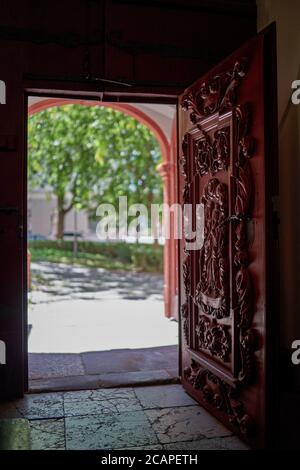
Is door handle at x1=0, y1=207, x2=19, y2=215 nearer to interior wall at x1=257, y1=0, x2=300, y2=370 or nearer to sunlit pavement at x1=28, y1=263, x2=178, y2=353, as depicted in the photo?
interior wall at x1=257, y1=0, x2=300, y2=370

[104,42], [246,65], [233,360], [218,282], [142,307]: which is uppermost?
[104,42]

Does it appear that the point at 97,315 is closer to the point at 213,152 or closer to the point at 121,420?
the point at 121,420

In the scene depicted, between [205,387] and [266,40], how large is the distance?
2.14 meters

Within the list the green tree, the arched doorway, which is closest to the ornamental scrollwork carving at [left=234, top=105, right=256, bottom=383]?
the arched doorway

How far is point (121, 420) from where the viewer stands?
2971 millimetres

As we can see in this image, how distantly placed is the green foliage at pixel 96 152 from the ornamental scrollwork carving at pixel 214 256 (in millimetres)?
6603

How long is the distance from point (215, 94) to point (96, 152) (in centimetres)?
798

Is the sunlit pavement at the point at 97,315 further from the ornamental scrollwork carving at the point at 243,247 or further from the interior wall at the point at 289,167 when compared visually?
the ornamental scrollwork carving at the point at 243,247

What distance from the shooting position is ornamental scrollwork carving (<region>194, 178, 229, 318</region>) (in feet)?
9.45

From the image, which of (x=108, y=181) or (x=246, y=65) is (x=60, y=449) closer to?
(x=246, y=65)

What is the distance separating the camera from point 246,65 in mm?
2656

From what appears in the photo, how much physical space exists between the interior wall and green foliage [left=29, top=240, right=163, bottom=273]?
12349mm

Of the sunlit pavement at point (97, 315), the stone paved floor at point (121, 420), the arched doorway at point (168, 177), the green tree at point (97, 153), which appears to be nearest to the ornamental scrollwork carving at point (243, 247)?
the stone paved floor at point (121, 420)

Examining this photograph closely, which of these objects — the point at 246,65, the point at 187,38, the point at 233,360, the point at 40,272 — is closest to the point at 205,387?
the point at 233,360
